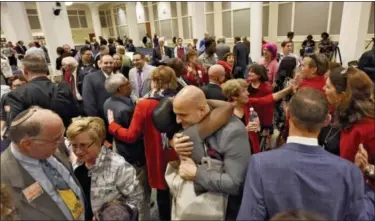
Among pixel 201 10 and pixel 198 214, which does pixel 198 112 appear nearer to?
pixel 198 214

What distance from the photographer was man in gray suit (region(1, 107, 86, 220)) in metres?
0.95

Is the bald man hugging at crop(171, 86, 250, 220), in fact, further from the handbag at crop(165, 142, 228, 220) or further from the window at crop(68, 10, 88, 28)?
the window at crop(68, 10, 88, 28)

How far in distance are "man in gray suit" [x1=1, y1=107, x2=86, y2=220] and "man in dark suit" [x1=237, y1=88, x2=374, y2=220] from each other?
813 mm

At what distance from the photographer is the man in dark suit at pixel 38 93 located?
1953 millimetres

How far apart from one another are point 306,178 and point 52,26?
9047mm

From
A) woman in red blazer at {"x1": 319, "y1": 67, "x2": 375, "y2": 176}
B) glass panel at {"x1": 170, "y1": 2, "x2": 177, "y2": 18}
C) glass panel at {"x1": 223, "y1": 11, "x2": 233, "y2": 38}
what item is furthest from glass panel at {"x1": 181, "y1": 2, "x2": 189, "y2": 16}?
woman in red blazer at {"x1": 319, "y1": 67, "x2": 375, "y2": 176}

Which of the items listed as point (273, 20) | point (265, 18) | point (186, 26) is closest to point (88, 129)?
point (273, 20)

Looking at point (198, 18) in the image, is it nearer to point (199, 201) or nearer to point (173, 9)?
point (173, 9)

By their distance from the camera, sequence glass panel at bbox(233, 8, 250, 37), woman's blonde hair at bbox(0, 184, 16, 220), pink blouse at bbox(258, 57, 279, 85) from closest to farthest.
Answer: woman's blonde hair at bbox(0, 184, 16, 220) → pink blouse at bbox(258, 57, 279, 85) → glass panel at bbox(233, 8, 250, 37)

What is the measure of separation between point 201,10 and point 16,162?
30.8ft

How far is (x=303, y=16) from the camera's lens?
855cm

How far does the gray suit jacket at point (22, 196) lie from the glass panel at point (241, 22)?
10.6 metres

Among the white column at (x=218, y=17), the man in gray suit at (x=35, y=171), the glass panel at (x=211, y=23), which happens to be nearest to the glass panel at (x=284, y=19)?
the white column at (x=218, y=17)

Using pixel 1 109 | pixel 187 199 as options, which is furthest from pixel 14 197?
pixel 1 109
